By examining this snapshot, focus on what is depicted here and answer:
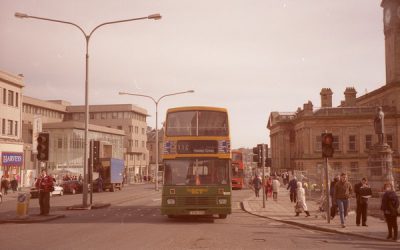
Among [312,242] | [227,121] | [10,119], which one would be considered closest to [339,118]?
[10,119]

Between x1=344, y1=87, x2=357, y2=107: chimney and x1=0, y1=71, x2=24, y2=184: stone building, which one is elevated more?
x1=344, y1=87, x2=357, y2=107: chimney

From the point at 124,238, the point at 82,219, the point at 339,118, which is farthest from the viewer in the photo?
the point at 339,118

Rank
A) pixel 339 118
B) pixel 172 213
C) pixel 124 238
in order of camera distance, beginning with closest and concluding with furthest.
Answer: pixel 124 238
pixel 172 213
pixel 339 118

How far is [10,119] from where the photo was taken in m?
55.4

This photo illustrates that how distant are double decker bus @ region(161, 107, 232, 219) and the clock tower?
207ft

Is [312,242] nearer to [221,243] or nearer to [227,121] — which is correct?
[221,243]

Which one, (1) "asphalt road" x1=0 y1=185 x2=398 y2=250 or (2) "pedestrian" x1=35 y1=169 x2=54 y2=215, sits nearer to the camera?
(1) "asphalt road" x1=0 y1=185 x2=398 y2=250

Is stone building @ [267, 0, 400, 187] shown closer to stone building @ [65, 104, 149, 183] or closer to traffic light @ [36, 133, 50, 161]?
stone building @ [65, 104, 149, 183]

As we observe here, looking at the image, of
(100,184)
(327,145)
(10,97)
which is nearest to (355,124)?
(100,184)

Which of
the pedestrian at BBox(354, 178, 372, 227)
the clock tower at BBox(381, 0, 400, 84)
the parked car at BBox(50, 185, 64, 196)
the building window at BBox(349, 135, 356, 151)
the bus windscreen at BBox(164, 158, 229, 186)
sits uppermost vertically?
the clock tower at BBox(381, 0, 400, 84)

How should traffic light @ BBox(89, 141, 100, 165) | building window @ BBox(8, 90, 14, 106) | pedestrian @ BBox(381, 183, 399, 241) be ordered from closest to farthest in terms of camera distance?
1. pedestrian @ BBox(381, 183, 399, 241)
2. traffic light @ BBox(89, 141, 100, 165)
3. building window @ BBox(8, 90, 14, 106)

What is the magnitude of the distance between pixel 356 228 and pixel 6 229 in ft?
38.2

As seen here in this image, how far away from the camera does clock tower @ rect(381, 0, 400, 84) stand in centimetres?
7462

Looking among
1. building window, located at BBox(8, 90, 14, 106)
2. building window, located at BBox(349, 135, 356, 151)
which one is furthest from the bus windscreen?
building window, located at BBox(349, 135, 356, 151)
